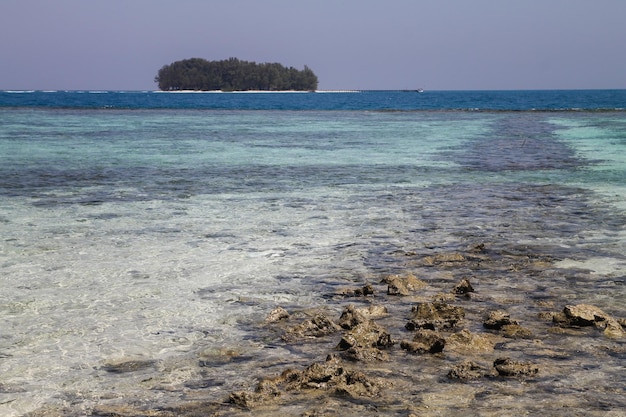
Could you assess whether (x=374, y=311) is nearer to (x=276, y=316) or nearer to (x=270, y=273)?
(x=276, y=316)

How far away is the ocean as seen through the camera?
3936 mm

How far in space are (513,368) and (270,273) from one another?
2.89m

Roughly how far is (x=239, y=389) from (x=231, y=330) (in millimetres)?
1069

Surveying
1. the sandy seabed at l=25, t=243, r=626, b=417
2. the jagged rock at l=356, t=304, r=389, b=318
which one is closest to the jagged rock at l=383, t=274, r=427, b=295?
the sandy seabed at l=25, t=243, r=626, b=417

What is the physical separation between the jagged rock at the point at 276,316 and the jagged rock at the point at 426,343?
968mm

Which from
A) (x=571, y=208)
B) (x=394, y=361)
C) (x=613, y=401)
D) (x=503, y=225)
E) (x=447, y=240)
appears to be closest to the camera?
(x=613, y=401)

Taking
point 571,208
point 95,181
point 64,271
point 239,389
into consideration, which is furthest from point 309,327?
point 95,181

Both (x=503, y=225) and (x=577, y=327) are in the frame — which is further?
(x=503, y=225)

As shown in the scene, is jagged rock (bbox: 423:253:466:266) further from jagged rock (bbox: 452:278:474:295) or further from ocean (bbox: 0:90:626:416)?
jagged rock (bbox: 452:278:474:295)

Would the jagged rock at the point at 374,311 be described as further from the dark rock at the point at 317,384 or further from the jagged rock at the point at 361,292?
the dark rock at the point at 317,384

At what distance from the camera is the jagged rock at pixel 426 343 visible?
446cm

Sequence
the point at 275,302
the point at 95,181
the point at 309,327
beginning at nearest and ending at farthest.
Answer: the point at 309,327 < the point at 275,302 < the point at 95,181

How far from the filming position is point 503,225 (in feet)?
28.8

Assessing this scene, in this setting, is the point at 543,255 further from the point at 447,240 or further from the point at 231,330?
the point at 231,330
